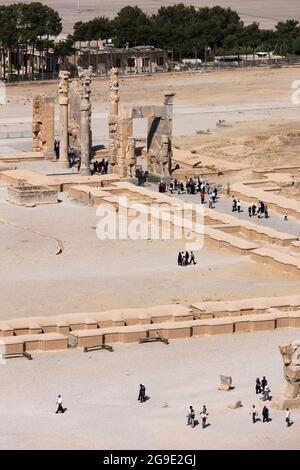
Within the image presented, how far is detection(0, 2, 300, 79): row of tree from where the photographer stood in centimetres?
11806

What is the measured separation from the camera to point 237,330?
48.4m

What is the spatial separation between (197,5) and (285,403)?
11849 cm

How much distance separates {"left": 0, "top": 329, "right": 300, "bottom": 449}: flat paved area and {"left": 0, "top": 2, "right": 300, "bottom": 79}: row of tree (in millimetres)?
71418

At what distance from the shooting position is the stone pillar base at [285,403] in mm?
41312

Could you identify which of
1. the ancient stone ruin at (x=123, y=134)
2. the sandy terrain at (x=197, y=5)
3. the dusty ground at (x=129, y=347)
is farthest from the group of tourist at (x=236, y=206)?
the sandy terrain at (x=197, y=5)

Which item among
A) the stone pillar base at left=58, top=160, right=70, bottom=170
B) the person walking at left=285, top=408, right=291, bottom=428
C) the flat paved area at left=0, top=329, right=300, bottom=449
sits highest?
the stone pillar base at left=58, top=160, right=70, bottom=170

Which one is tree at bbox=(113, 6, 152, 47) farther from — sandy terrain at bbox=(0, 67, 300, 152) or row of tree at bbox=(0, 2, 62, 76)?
sandy terrain at bbox=(0, 67, 300, 152)

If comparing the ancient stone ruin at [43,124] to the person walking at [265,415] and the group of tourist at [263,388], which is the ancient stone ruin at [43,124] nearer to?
the group of tourist at [263,388]

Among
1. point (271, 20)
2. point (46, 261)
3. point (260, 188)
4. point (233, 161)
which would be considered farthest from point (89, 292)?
point (271, 20)

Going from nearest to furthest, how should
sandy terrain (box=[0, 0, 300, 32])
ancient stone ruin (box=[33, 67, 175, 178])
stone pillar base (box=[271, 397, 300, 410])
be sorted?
stone pillar base (box=[271, 397, 300, 410]) < ancient stone ruin (box=[33, 67, 175, 178]) < sandy terrain (box=[0, 0, 300, 32])

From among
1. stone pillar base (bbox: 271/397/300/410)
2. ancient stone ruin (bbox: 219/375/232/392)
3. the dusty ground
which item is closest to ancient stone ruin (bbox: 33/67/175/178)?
the dusty ground

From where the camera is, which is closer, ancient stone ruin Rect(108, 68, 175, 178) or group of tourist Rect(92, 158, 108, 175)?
ancient stone ruin Rect(108, 68, 175, 178)

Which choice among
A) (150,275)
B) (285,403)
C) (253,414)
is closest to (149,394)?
(253,414)
